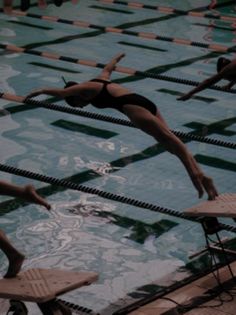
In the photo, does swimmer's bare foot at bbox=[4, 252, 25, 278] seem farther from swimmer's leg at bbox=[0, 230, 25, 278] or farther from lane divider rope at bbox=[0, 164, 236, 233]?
lane divider rope at bbox=[0, 164, 236, 233]

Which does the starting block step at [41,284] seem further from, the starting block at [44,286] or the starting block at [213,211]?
the starting block at [213,211]

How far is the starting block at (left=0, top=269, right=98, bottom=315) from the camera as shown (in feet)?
12.6

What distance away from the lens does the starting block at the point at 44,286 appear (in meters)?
3.84

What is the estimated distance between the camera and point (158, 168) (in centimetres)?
695

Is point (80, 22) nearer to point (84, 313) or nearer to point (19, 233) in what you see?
point (19, 233)

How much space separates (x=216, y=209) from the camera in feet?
15.5

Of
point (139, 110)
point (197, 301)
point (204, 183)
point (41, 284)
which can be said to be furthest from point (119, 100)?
point (41, 284)

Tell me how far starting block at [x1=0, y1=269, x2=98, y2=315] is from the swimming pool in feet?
2.63

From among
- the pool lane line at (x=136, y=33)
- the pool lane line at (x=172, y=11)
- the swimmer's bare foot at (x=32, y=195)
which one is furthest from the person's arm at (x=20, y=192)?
the pool lane line at (x=172, y=11)

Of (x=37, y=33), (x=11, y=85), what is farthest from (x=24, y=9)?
(x=11, y=85)

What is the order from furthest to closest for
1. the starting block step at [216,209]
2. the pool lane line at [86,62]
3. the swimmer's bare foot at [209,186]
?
the pool lane line at [86,62] → the swimmer's bare foot at [209,186] → the starting block step at [216,209]

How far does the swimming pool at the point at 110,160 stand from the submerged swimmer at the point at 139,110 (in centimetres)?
62

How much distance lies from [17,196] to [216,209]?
116 cm

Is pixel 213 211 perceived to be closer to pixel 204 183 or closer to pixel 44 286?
pixel 204 183
